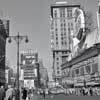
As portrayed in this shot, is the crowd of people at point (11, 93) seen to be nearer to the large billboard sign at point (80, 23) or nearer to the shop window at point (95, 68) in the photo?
the shop window at point (95, 68)

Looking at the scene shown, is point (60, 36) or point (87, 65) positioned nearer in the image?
point (87, 65)

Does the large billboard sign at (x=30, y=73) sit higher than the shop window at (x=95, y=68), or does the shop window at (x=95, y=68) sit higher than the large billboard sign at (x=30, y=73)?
the large billboard sign at (x=30, y=73)

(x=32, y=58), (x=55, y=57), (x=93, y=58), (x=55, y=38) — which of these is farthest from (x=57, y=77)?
(x=93, y=58)

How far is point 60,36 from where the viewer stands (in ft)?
519

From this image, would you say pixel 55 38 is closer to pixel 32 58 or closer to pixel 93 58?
pixel 32 58

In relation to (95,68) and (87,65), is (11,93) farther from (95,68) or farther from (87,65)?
(87,65)

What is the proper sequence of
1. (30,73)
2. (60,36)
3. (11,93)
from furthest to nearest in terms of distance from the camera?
(30,73)
(60,36)
(11,93)

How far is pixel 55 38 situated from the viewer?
15812cm

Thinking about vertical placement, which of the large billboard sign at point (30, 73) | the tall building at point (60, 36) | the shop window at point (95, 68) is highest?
the tall building at point (60, 36)

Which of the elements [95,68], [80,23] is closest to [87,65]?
[95,68]

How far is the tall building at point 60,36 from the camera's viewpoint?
153m

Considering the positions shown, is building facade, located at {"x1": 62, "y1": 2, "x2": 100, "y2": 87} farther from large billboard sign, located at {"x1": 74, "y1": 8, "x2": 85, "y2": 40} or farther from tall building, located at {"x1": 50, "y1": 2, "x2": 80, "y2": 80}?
tall building, located at {"x1": 50, "y1": 2, "x2": 80, "y2": 80}

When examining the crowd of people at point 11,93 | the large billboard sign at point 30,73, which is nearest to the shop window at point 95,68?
the crowd of people at point 11,93

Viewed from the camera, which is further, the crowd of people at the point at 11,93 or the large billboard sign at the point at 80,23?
the large billboard sign at the point at 80,23
